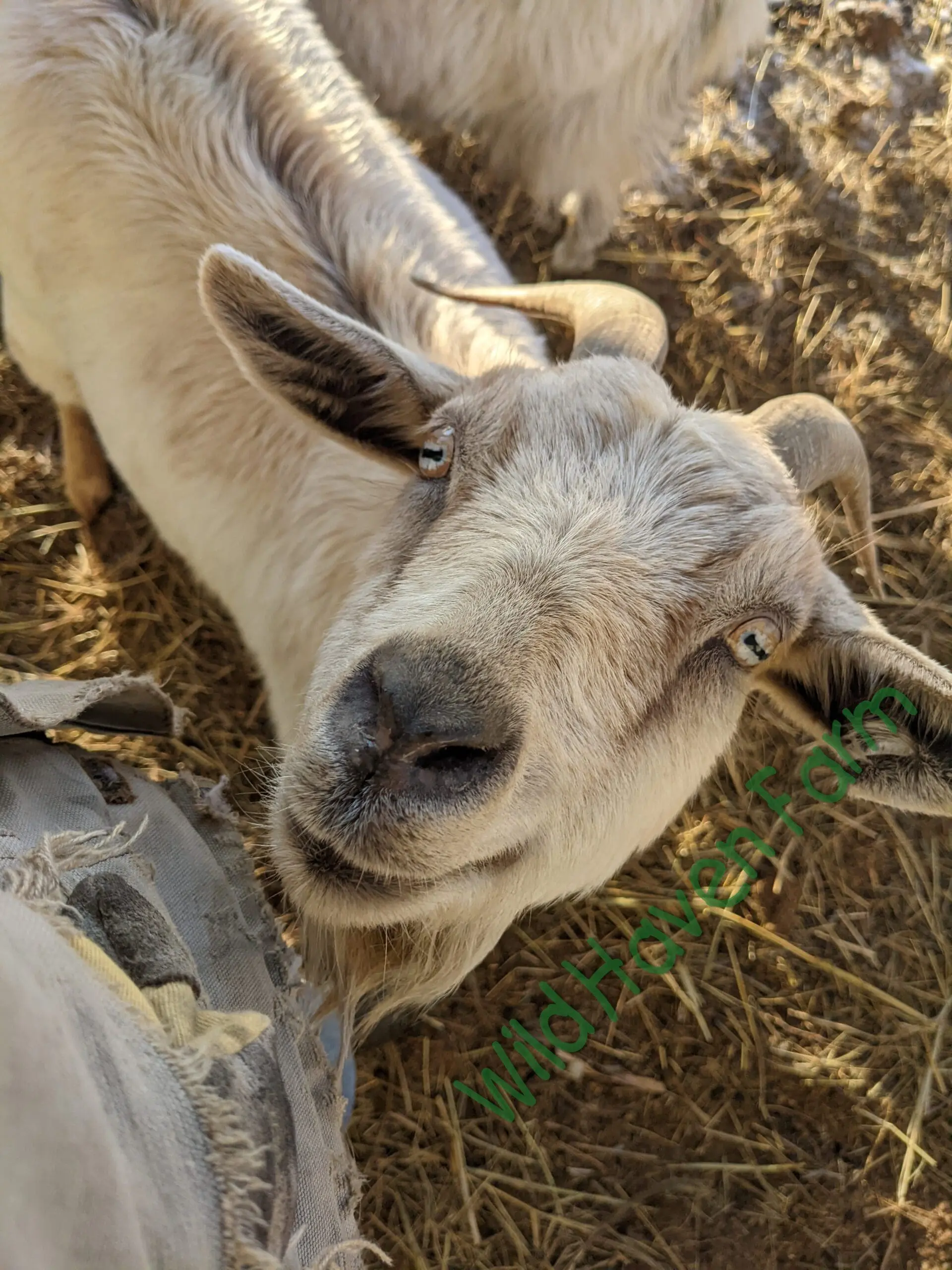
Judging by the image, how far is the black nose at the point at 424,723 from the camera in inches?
47.9

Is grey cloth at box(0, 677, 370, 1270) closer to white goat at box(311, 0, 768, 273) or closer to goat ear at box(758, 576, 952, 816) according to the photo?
goat ear at box(758, 576, 952, 816)

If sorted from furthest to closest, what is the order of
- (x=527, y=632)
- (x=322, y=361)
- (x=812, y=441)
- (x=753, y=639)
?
1. (x=812, y=441)
2. (x=322, y=361)
3. (x=753, y=639)
4. (x=527, y=632)

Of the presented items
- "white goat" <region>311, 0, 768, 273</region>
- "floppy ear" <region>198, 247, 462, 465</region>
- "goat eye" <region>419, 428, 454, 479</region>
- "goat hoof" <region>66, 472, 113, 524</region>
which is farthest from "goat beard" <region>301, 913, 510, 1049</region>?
"white goat" <region>311, 0, 768, 273</region>

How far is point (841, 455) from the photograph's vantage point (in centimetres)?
206

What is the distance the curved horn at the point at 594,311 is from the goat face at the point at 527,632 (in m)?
0.15

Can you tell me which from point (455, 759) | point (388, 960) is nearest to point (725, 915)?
point (388, 960)

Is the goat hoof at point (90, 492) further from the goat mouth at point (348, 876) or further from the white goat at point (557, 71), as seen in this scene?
the goat mouth at point (348, 876)

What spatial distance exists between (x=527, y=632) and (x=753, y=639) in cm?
54

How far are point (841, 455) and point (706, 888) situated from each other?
1.81 meters

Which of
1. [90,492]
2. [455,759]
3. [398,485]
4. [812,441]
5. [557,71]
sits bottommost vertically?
[90,492]

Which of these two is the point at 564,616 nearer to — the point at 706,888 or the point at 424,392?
the point at 424,392

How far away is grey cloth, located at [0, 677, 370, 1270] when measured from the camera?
2.72 feet

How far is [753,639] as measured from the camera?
1.66m

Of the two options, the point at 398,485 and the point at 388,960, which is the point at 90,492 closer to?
the point at 398,485
